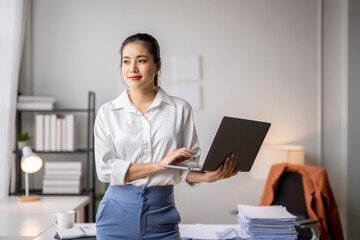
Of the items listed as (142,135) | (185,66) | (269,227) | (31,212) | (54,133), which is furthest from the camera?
(185,66)

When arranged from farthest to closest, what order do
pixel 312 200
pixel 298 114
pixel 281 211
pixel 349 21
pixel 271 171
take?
1. pixel 298 114
2. pixel 349 21
3. pixel 271 171
4. pixel 312 200
5. pixel 281 211

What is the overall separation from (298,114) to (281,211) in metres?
2.09

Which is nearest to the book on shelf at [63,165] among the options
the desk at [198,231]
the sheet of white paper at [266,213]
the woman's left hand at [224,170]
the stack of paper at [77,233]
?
the desk at [198,231]

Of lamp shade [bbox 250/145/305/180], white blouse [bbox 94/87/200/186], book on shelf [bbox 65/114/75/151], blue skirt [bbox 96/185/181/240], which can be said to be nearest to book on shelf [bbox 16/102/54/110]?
book on shelf [bbox 65/114/75/151]

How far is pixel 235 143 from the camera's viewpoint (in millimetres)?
1607

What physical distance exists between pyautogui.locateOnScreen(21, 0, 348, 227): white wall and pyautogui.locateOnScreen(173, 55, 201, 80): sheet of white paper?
6 centimetres

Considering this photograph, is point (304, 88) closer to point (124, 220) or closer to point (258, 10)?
point (258, 10)

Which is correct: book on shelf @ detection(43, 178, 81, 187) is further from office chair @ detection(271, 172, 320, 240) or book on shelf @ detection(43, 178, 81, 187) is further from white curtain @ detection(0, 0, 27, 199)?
office chair @ detection(271, 172, 320, 240)

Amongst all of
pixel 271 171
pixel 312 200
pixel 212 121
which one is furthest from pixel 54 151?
pixel 312 200

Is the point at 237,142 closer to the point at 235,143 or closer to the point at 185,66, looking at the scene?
the point at 235,143

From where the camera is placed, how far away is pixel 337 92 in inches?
160

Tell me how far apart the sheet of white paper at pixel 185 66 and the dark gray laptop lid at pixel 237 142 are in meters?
2.39

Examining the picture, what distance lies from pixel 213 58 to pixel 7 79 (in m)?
1.84

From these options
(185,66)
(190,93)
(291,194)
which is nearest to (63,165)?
(190,93)
